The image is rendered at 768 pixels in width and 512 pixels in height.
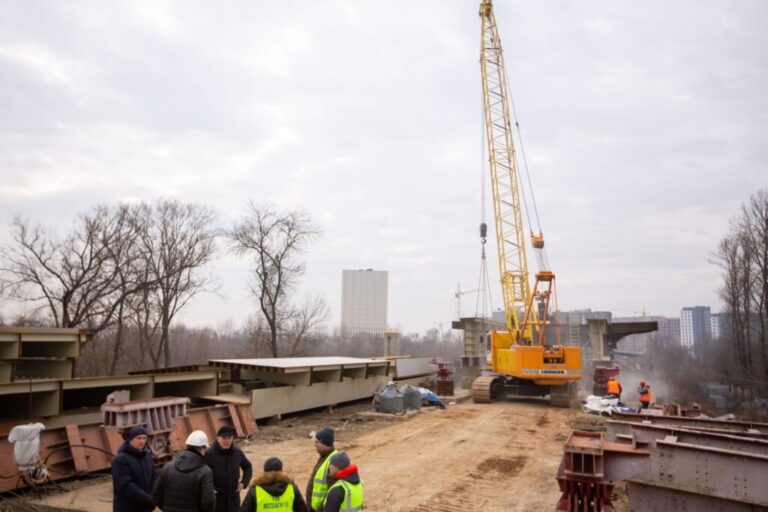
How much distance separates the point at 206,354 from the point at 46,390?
181ft

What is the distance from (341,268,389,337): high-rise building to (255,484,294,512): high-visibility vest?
299 ft

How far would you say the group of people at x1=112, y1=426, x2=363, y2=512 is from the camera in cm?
426

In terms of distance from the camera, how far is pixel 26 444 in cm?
852

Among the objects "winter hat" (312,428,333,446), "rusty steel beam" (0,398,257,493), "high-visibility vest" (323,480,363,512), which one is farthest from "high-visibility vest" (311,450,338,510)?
"rusty steel beam" (0,398,257,493)

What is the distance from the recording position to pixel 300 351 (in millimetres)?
41781

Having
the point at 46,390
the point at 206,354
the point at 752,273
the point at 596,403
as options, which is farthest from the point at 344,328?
the point at 46,390

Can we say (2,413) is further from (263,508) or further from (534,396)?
(534,396)

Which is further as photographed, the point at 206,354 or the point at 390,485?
the point at 206,354

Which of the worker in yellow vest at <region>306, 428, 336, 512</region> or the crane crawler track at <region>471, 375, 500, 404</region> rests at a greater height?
the worker in yellow vest at <region>306, 428, 336, 512</region>

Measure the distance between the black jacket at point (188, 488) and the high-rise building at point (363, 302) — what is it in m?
90.9

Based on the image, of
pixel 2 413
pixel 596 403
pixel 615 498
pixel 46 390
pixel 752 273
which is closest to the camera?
pixel 615 498

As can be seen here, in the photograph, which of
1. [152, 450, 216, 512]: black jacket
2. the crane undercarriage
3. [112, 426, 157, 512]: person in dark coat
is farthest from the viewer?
the crane undercarriage

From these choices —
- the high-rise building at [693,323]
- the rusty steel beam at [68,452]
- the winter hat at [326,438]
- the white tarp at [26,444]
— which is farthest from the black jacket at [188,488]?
the high-rise building at [693,323]

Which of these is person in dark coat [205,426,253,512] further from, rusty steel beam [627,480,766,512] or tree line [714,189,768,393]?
tree line [714,189,768,393]
